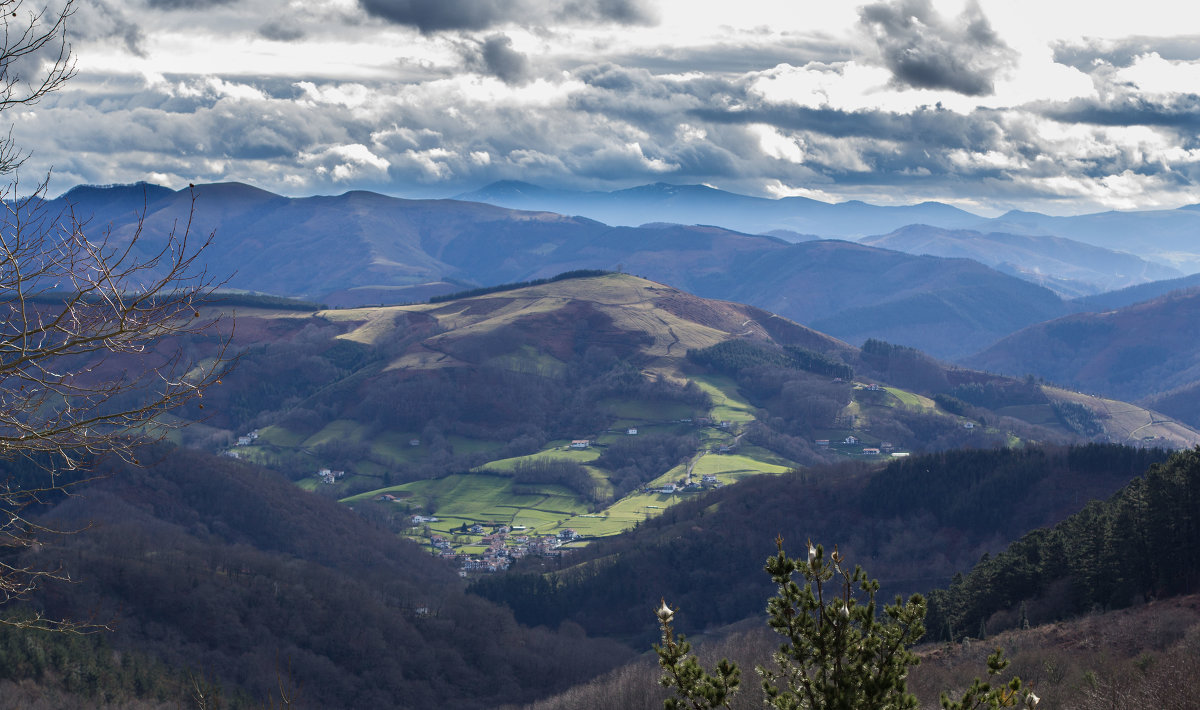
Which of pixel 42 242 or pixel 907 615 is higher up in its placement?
pixel 42 242

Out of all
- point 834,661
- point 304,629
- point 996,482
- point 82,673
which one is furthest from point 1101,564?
point 304,629

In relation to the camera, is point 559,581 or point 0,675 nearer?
point 0,675

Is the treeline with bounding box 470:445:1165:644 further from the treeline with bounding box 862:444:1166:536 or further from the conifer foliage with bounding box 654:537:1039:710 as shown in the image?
the conifer foliage with bounding box 654:537:1039:710

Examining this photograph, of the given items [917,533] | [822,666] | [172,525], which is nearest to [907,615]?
[822,666]

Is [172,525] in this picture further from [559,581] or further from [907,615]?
[907,615]

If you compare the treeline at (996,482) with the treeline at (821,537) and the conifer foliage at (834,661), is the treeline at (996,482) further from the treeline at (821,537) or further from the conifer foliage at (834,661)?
the conifer foliage at (834,661)

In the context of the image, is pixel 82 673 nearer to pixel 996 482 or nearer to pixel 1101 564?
pixel 1101 564

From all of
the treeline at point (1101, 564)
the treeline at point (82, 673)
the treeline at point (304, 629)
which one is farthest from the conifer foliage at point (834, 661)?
the treeline at point (304, 629)
